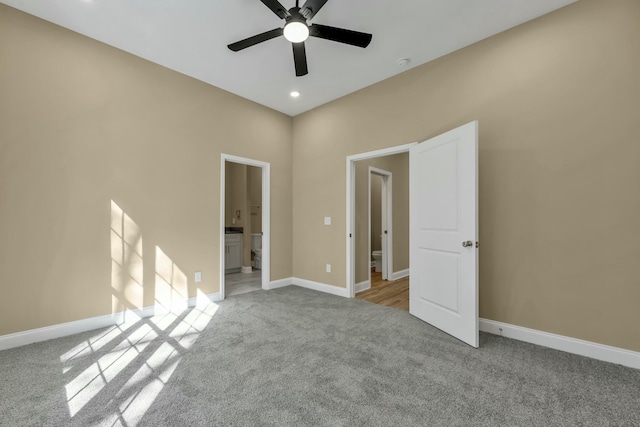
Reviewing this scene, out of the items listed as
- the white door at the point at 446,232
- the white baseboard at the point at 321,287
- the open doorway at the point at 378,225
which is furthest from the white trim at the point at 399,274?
the white door at the point at 446,232

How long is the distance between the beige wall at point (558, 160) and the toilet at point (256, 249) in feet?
14.7

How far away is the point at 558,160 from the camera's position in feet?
7.95

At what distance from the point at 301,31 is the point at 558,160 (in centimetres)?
254

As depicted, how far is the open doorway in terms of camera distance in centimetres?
405

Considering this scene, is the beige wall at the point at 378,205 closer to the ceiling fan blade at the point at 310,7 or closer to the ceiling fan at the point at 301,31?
the ceiling fan at the point at 301,31

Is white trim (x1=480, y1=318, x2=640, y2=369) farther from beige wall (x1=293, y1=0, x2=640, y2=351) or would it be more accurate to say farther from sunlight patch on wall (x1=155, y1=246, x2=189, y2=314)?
sunlight patch on wall (x1=155, y1=246, x2=189, y2=314)

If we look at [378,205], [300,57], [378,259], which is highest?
[300,57]

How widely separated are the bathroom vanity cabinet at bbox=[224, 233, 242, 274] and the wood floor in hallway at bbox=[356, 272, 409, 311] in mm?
3018

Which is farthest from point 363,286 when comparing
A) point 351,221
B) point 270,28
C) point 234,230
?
point 270,28

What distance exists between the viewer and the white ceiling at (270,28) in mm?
2416

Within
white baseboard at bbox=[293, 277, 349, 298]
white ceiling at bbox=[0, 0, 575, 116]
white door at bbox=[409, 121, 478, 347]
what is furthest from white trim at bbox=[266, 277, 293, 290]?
white ceiling at bbox=[0, 0, 575, 116]

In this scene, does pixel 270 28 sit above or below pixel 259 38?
above

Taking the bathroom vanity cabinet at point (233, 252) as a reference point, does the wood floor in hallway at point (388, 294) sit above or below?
below

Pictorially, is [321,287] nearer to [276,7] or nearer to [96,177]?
[96,177]
